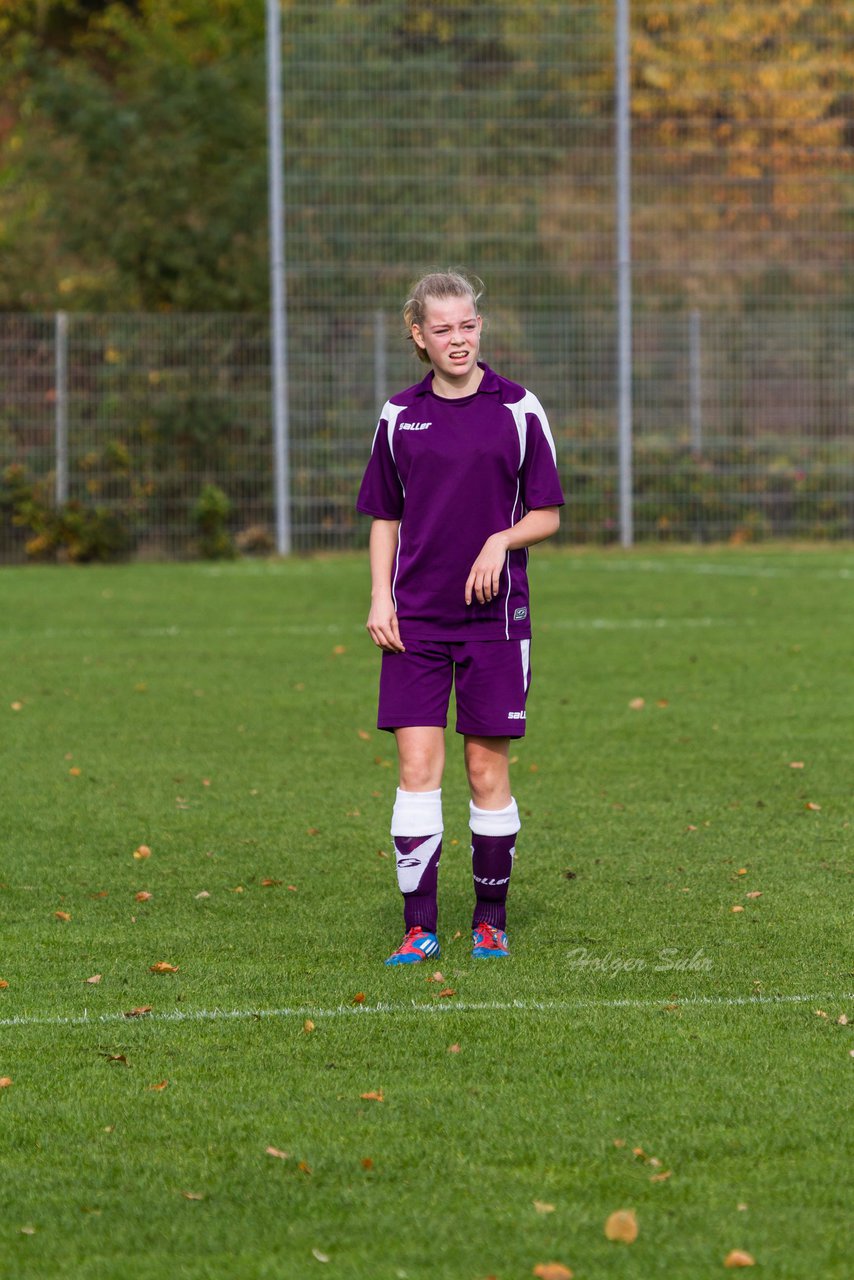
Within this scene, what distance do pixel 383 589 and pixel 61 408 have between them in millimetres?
17153

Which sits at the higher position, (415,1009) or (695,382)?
(695,382)

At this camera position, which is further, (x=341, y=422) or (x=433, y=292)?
(x=341, y=422)

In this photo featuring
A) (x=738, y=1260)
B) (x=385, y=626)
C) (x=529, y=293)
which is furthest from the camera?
(x=529, y=293)

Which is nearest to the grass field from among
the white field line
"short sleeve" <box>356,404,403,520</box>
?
the white field line

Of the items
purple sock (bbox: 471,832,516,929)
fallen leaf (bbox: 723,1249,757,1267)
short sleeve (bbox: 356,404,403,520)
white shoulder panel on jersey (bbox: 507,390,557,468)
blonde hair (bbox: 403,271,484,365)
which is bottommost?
fallen leaf (bbox: 723,1249,757,1267)

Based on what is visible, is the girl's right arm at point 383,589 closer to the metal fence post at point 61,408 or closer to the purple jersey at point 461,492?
the purple jersey at point 461,492

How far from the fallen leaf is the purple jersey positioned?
2.22m

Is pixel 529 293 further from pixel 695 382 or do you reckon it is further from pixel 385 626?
pixel 385 626

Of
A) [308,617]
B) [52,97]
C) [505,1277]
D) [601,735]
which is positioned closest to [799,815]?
[601,735]

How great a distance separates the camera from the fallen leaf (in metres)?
3.00

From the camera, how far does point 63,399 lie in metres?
21.5

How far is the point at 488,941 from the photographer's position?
5.04 metres

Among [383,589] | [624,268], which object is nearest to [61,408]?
[624,268]

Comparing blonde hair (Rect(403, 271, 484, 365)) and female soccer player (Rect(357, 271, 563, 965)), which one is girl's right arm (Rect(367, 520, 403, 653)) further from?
blonde hair (Rect(403, 271, 484, 365))
